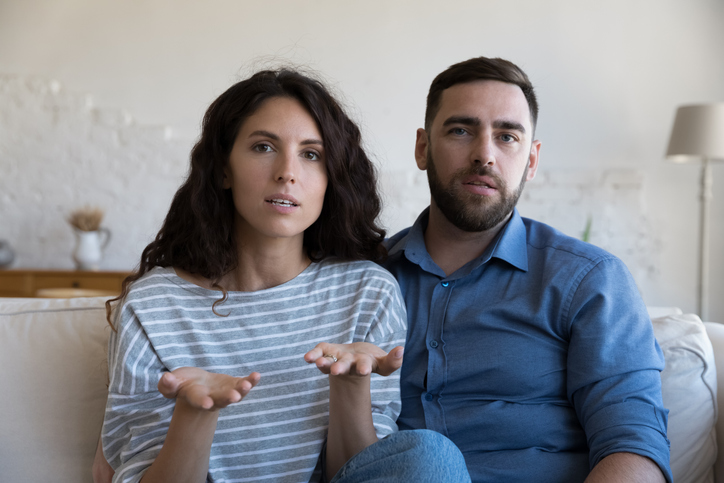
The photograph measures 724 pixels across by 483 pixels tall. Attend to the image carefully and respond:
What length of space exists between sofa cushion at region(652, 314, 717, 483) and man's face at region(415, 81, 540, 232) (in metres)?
0.49

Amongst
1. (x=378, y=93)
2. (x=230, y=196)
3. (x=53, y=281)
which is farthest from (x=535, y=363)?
(x=53, y=281)

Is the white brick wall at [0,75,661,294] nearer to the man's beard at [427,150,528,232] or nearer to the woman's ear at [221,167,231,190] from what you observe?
the man's beard at [427,150,528,232]

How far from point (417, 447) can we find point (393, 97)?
2930 millimetres

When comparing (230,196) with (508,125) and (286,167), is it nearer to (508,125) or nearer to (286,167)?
(286,167)

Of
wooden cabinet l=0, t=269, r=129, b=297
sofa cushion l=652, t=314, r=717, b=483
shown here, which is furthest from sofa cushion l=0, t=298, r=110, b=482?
wooden cabinet l=0, t=269, r=129, b=297

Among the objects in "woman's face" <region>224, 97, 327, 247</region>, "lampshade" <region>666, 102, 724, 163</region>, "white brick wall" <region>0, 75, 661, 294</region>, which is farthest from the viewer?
"white brick wall" <region>0, 75, 661, 294</region>

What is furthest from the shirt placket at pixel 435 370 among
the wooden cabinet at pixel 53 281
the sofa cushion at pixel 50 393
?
the wooden cabinet at pixel 53 281

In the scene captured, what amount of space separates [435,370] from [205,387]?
52 cm

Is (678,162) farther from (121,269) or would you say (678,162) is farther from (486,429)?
(121,269)

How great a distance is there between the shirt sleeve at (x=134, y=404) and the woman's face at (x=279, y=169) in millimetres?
326

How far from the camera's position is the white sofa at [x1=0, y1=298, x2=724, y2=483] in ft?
4.30

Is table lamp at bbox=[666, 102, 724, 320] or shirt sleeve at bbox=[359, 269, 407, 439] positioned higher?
table lamp at bbox=[666, 102, 724, 320]

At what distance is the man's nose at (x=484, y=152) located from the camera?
1345 mm

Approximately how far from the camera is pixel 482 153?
1.35m
